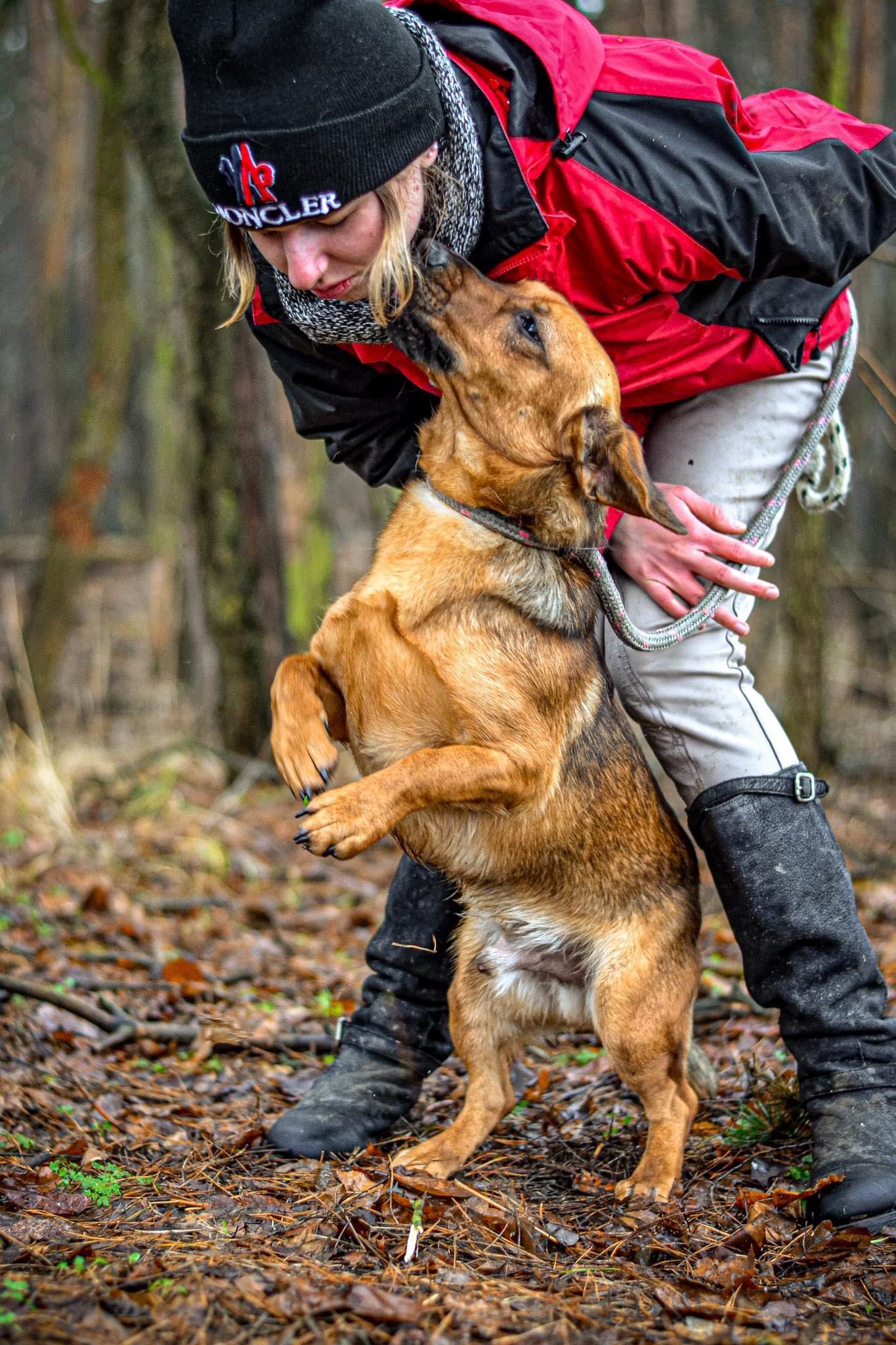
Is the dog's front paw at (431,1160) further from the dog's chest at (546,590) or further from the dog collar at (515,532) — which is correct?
the dog collar at (515,532)

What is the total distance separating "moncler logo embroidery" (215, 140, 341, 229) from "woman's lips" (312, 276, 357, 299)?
8.8 inches

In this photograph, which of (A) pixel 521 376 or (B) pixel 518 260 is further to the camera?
(A) pixel 521 376

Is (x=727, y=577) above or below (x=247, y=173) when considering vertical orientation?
below

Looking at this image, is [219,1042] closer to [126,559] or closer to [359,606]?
[359,606]

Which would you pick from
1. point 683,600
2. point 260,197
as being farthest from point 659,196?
point 683,600

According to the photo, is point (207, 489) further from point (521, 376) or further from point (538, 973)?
point (538, 973)

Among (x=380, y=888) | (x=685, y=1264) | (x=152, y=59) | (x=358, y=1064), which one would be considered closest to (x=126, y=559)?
(x=152, y=59)

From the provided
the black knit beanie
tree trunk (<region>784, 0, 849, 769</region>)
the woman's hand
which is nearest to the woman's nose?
the black knit beanie

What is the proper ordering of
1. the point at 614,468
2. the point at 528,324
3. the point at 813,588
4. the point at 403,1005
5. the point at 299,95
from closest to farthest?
the point at 299,95
the point at 614,468
the point at 528,324
the point at 403,1005
the point at 813,588

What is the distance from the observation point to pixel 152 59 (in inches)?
278

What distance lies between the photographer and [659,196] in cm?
286

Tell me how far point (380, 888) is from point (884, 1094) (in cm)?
366

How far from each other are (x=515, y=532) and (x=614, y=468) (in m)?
0.42

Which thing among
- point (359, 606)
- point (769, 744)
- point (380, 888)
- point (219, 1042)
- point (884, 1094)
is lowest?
point (380, 888)
